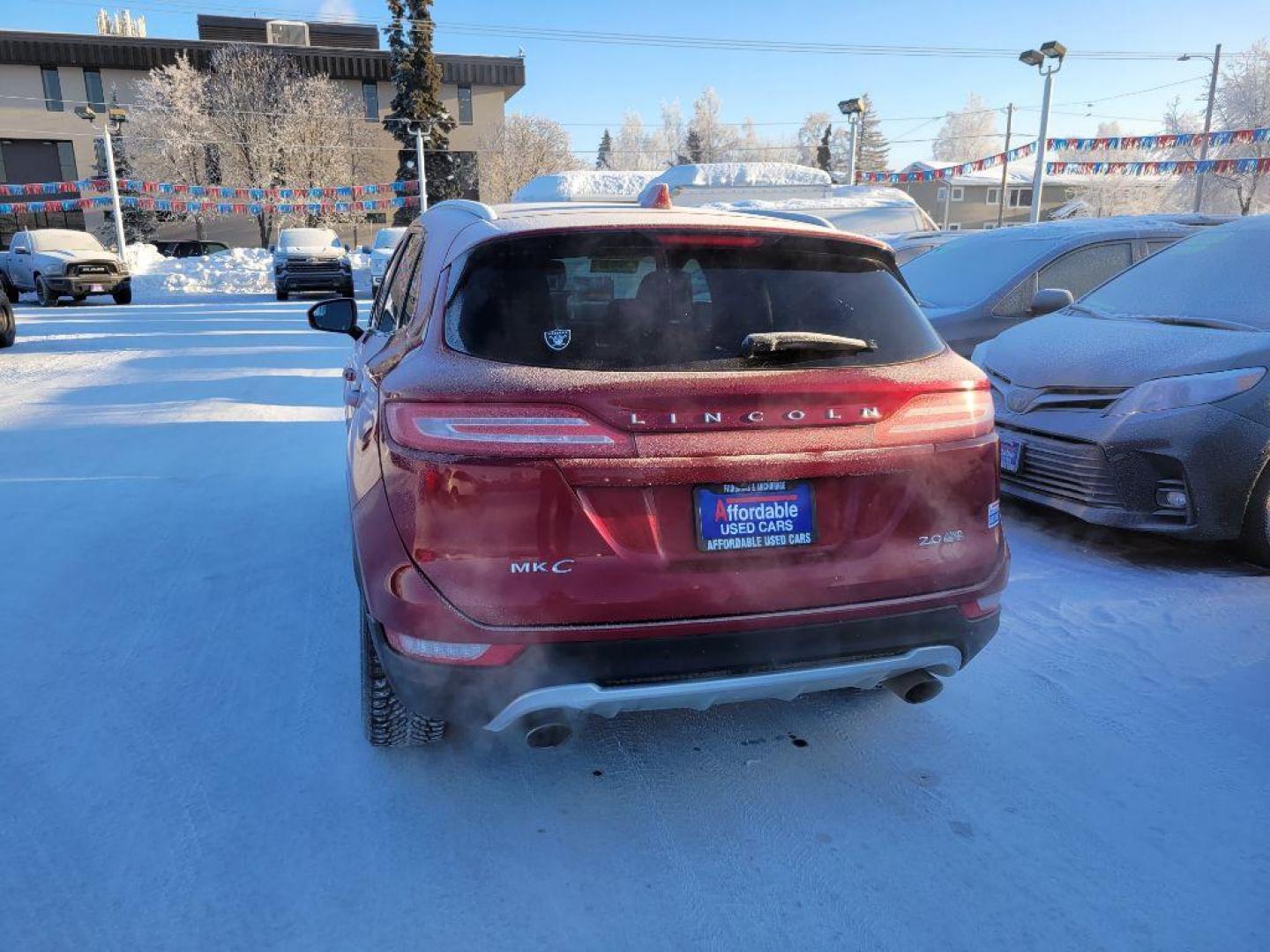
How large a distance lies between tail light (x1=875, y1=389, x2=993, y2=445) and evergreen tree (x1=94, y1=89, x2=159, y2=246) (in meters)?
47.4

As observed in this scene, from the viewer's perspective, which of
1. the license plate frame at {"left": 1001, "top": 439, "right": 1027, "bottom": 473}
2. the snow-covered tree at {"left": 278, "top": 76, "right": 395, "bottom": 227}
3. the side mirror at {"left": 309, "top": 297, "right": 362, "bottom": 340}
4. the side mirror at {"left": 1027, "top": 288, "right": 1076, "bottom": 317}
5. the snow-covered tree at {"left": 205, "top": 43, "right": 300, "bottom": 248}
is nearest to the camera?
the side mirror at {"left": 309, "top": 297, "right": 362, "bottom": 340}

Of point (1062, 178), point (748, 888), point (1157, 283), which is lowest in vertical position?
point (748, 888)

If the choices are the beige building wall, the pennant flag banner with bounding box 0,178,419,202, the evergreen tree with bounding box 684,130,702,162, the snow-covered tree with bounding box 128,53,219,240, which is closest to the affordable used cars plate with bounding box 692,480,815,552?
the pennant flag banner with bounding box 0,178,419,202

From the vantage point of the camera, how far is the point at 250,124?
4056 centimetres

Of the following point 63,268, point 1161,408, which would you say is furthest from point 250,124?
point 1161,408

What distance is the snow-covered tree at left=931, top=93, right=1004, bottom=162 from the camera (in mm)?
94875

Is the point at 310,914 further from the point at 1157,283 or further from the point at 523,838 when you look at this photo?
the point at 1157,283

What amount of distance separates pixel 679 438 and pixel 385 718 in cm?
133

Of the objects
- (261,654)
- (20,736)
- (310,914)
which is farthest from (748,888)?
(20,736)

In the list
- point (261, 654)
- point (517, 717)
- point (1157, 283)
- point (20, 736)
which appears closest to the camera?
point (517, 717)

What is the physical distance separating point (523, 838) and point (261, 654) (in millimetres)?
1541

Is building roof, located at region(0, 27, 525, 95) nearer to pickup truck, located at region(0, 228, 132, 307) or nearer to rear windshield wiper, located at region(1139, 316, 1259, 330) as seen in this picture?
pickup truck, located at region(0, 228, 132, 307)

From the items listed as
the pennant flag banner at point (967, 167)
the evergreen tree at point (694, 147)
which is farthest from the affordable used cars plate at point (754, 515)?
the evergreen tree at point (694, 147)

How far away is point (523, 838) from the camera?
7.89ft
